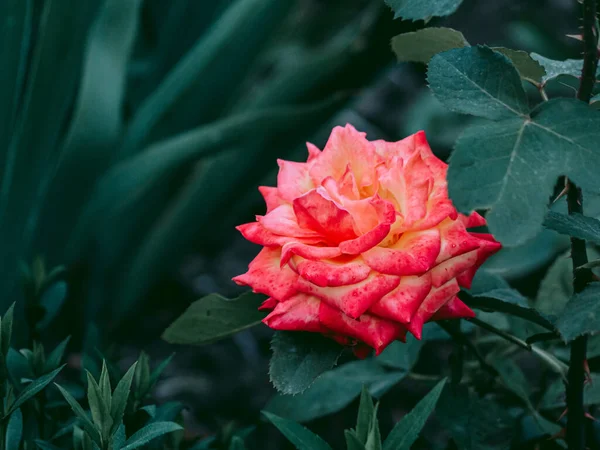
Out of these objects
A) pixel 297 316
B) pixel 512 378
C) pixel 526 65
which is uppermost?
pixel 526 65

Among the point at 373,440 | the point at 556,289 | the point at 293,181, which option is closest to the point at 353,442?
the point at 373,440

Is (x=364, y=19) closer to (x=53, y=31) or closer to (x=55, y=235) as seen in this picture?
(x=53, y=31)

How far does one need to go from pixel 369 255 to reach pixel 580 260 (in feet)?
0.64

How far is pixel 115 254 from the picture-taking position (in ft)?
4.27

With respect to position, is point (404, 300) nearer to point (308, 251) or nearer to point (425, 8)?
point (308, 251)

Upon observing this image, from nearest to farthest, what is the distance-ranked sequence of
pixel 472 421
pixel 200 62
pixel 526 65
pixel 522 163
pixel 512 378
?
pixel 522 163 → pixel 526 65 → pixel 472 421 → pixel 512 378 → pixel 200 62

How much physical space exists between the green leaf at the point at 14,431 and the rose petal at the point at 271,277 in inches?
9.4

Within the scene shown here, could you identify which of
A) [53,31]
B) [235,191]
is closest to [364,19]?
[235,191]

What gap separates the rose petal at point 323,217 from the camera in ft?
1.62

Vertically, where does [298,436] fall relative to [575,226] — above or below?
below

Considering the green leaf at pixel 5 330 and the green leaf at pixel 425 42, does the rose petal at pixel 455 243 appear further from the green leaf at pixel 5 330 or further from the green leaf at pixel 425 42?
the green leaf at pixel 5 330

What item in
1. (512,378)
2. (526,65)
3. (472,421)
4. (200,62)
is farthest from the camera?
(200,62)

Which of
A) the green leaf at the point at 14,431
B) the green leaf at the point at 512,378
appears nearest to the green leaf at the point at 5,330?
the green leaf at the point at 14,431

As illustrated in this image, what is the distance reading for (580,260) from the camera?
1.83 ft
